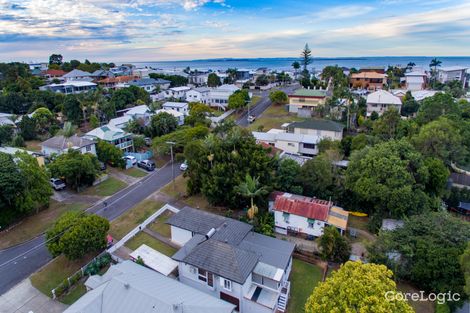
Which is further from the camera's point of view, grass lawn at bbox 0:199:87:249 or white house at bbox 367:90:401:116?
white house at bbox 367:90:401:116

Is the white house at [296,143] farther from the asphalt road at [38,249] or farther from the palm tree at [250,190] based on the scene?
the asphalt road at [38,249]

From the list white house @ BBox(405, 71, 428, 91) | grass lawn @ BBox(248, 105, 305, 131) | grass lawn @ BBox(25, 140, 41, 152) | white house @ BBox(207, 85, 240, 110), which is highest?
white house @ BBox(405, 71, 428, 91)

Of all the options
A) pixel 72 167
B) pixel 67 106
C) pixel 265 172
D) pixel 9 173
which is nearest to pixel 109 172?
pixel 72 167

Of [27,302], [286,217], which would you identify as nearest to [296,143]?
[286,217]

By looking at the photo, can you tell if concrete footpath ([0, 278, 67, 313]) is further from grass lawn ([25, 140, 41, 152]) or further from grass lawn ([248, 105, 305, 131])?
grass lawn ([248, 105, 305, 131])

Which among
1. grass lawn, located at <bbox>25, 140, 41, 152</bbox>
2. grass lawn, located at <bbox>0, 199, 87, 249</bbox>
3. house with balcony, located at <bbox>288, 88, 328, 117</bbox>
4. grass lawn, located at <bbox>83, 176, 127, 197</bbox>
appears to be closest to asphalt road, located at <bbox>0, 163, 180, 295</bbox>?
grass lawn, located at <bbox>0, 199, 87, 249</bbox>

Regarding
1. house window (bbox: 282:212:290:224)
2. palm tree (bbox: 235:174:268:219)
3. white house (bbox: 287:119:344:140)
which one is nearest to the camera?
palm tree (bbox: 235:174:268:219)

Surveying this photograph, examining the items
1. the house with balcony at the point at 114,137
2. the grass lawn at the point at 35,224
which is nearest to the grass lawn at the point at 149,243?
the grass lawn at the point at 35,224

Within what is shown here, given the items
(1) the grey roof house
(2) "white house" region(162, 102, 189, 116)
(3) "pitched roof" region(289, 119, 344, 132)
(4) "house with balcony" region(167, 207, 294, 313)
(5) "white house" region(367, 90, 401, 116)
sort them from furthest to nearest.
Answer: (2) "white house" region(162, 102, 189, 116) < (5) "white house" region(367, 90, 401, 116) < (3) "pitched roof" region(289, 119, 344, 132) < (4) "house with balcony" region(167, 207, 294, 313) < (1) the grey roof house
